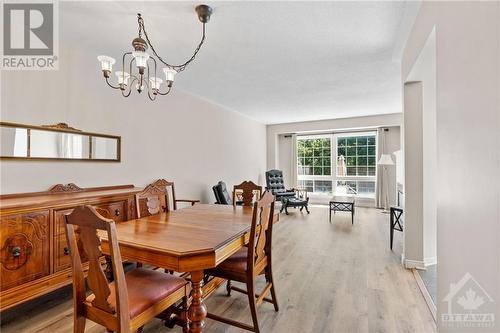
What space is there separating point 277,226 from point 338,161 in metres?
3.29

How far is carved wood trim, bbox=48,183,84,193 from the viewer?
2357mm

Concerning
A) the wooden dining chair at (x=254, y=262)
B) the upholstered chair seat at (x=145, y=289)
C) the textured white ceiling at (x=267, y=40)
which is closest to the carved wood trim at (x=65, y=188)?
the textured white ceiling at (x=267, y=40)

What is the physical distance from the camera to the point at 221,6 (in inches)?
74.7

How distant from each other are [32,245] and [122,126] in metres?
1.67

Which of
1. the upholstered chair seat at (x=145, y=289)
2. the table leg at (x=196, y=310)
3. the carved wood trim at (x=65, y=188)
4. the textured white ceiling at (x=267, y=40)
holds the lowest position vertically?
the table leg at (x=196, y=310)

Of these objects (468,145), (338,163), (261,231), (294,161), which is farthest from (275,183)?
(468,145)

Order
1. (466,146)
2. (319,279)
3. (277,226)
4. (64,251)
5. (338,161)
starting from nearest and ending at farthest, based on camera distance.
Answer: (466,146) < (64,251) < (319,279) < (277,226) < (338,161)

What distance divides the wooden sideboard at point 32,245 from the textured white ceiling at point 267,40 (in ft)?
5.35

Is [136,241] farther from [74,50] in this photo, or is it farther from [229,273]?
[74,50]

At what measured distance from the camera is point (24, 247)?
6.00 ft

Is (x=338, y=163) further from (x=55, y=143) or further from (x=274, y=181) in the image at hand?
(x=55, y=143)

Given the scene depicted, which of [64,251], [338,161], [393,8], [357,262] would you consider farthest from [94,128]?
[338,161]

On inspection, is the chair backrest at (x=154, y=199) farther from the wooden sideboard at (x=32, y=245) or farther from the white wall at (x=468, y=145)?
the white wall at (x=468, y=145)

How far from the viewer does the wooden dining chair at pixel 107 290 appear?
3.66 feet
